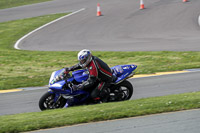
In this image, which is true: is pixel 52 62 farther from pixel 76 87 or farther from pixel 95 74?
pixel 95 74

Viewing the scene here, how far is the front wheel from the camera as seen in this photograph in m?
9.52

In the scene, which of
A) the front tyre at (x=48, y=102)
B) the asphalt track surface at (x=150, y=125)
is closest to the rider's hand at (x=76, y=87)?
A: the front tyre at (x=48, y=102)

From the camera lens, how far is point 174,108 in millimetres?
7680

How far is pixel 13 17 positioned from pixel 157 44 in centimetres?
1545

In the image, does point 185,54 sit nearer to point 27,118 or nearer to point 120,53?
point 120,53

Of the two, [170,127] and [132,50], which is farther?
[132,50]

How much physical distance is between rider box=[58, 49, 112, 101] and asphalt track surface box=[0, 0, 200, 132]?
143 centimetres

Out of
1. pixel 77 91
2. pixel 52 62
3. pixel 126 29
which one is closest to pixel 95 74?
pixel 77 91

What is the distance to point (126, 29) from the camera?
2156cm

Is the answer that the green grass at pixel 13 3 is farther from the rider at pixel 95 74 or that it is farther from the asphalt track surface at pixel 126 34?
the rider at pixel 95 74

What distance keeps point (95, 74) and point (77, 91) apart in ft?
2.12

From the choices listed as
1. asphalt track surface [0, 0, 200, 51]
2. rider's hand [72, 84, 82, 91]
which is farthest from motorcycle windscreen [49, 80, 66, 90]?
asphalt track surface [0, 0, 200, 51]

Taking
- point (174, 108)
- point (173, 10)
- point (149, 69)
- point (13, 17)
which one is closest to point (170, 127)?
point (174, 108)

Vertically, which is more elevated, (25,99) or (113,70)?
(113,70)
